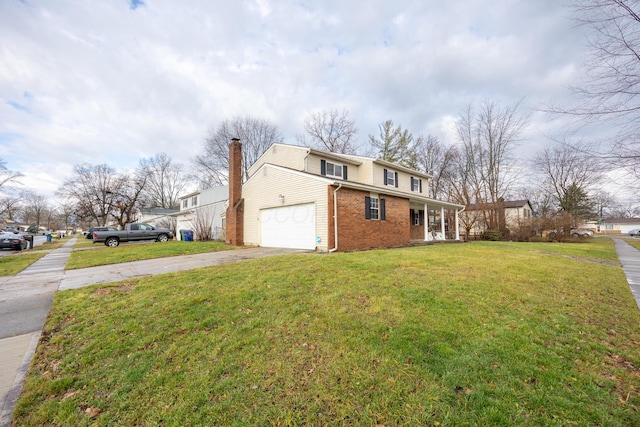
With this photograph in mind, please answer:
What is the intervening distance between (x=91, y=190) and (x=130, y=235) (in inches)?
1187

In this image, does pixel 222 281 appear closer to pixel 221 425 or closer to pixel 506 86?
pixel 221 425

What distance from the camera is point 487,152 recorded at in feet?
86.1

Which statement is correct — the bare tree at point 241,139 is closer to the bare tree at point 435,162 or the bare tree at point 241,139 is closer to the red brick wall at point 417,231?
the bare tree at point 435,162

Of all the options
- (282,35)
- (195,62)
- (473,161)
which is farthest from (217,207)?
(473,161)

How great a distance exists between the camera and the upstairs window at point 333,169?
15719 millimetres

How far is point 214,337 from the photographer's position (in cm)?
344

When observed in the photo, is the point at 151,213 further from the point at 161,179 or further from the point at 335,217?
the point at 335,217

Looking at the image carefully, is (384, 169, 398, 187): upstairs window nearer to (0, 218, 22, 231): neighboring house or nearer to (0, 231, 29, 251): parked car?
(0, 231, 29, 251): parked car

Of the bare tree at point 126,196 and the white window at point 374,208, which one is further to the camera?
the bare tree at point 126,196

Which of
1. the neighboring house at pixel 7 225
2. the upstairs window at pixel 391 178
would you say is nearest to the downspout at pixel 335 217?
the upstairs window at pixel 391 178

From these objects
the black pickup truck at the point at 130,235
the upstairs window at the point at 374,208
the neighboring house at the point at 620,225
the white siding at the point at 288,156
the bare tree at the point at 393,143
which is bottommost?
the neighboring house at the point at 620,225

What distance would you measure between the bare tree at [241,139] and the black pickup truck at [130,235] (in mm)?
13671

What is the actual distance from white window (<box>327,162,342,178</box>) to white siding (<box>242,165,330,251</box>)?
12.0 ft

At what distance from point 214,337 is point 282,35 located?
11679mm
